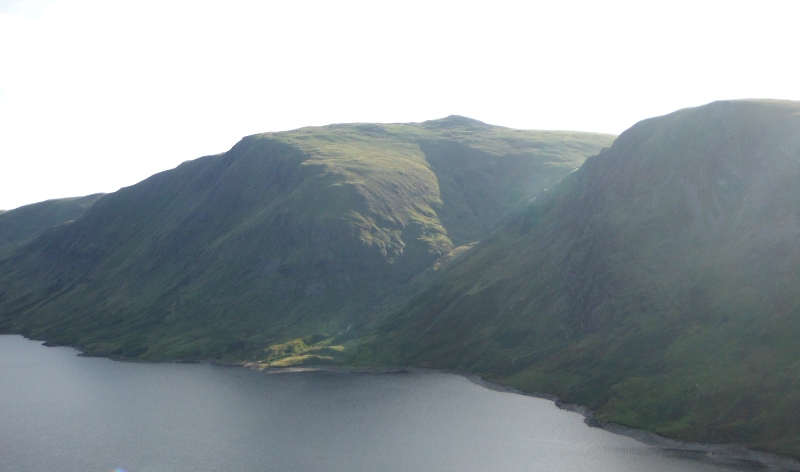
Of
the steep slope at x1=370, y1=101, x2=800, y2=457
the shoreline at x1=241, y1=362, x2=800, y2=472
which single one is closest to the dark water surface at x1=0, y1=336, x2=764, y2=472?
the shoreline at x1=241, y1=362, x2=800, y2=472

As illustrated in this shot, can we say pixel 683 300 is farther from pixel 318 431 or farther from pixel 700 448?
pixel 318 431

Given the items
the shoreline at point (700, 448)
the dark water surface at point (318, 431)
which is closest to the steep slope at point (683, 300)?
the shoreline at point (700, 448)

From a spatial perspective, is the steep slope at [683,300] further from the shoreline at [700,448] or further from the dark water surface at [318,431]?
the dark water surface at [318,431]

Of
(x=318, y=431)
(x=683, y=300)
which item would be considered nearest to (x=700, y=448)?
(x=683, y=300)

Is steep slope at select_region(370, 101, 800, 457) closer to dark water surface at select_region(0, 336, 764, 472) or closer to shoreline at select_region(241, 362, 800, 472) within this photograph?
shoreline at select_region(241, 362, 800, 472)

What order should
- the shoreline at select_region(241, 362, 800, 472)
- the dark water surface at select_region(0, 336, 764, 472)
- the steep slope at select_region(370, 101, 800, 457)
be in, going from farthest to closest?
the steep slope at select_region(370, 101, 800, 457), the dark water surface at select_region(0, 336, 764, 472), the shoreline at select_region(241, 362, 800, 472)

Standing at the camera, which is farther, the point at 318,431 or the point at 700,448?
the point at 318,431
